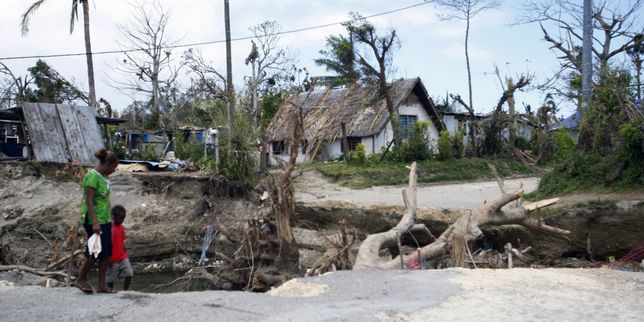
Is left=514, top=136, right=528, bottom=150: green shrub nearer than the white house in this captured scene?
No

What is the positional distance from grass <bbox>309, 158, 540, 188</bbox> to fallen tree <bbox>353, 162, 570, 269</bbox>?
367 inches

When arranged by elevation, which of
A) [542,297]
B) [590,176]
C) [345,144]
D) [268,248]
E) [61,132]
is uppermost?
[61,132]

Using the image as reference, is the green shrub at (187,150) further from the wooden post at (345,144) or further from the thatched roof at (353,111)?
the thatched roof at (353,111)

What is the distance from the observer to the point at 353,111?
27.0 m

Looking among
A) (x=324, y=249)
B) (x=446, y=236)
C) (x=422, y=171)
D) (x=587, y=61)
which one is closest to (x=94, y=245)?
(x=446, y=236)

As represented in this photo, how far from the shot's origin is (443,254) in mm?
9227

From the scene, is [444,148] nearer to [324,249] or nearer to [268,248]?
[324,249]

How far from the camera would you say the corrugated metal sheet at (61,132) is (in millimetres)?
16906

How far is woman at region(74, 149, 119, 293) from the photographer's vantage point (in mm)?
5949

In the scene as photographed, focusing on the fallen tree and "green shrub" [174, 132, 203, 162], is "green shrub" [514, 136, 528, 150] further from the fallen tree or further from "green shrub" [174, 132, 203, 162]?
the fallen tree

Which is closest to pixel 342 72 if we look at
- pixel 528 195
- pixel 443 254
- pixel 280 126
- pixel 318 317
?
pixel 280 126

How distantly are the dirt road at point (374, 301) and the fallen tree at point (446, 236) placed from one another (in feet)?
5.76

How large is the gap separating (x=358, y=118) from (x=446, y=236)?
17638mm

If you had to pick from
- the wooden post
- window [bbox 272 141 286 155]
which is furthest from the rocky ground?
window [bbox 272 141 286 155]
